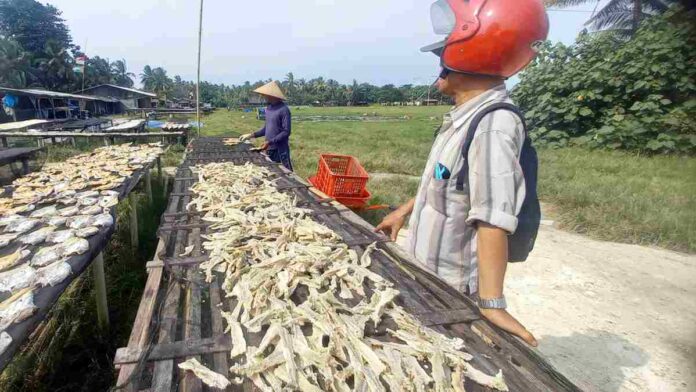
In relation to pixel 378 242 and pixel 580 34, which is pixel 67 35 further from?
pixel 378 242

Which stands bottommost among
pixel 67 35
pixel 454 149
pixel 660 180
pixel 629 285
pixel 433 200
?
pixel 629 285

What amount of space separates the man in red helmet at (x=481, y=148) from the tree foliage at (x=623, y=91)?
12.7 metres

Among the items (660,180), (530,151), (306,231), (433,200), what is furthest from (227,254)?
(660,180)

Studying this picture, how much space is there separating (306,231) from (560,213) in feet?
21.8

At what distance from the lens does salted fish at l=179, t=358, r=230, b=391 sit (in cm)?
154

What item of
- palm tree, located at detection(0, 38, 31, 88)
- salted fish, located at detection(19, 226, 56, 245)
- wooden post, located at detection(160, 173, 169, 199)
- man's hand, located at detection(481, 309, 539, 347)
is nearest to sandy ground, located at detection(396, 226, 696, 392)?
man's hand, located at detection(481, 309, 539, 347)

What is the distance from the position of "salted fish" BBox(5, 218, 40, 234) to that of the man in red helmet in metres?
3.08

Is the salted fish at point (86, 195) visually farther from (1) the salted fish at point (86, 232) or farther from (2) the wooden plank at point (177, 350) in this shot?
(2) the wooden plank at point (177, 350)

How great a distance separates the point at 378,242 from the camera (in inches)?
119

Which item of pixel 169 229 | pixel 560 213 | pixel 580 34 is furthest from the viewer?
pixel 580 34

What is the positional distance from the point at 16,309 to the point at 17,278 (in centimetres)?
44

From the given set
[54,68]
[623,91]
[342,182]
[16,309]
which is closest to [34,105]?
[54,68]

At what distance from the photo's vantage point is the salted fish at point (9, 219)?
310 cm

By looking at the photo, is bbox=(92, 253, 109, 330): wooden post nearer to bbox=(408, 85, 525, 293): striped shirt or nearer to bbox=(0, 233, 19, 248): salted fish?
bbox=(0, 233, 19, 248): salted fish
